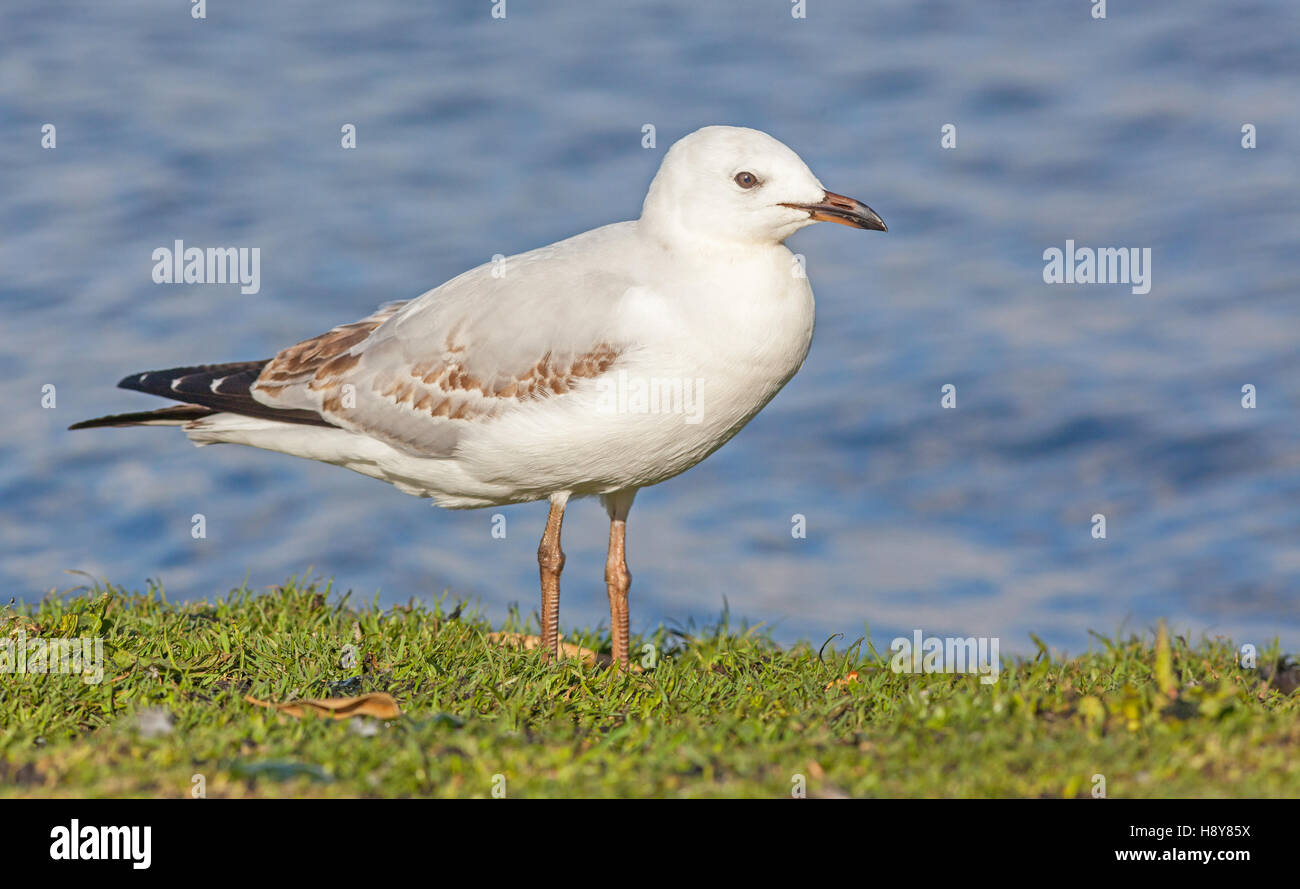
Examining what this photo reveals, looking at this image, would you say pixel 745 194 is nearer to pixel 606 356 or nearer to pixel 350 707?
pixel 606 356

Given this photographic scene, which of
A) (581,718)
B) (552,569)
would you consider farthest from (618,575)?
(581,718)

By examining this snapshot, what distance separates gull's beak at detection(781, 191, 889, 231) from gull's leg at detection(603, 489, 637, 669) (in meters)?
1.63

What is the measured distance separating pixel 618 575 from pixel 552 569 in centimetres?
33

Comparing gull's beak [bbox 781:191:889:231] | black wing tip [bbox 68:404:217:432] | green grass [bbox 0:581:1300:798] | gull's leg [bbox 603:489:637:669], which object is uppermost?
gull's beak [bbox 781:191:889:231]

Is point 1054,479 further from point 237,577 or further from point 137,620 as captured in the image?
point 137,620

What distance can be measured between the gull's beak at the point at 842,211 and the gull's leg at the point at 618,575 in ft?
5.33

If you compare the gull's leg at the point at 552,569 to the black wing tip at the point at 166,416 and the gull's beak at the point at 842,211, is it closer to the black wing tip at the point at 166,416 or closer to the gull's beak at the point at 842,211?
the gull's beak at the point at 842,211

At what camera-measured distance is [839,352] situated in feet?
43.3

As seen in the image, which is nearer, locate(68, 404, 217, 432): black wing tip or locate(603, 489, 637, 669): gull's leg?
locate(603, 489, 637, 669): gull's leg

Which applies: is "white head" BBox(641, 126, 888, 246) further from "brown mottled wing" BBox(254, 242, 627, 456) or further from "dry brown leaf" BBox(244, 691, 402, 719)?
"dry brown leaf" BBox(244, 691, 402, 719)

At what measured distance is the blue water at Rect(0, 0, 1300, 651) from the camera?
10.9 m

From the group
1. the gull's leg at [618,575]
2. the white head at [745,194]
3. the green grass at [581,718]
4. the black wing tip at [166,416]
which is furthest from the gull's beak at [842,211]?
the black wing tip at [166,416]

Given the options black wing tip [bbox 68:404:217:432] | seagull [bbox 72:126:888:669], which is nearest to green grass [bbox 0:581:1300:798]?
seagull [bbox 72:126:888:669]

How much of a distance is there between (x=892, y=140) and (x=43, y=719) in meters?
11.3
